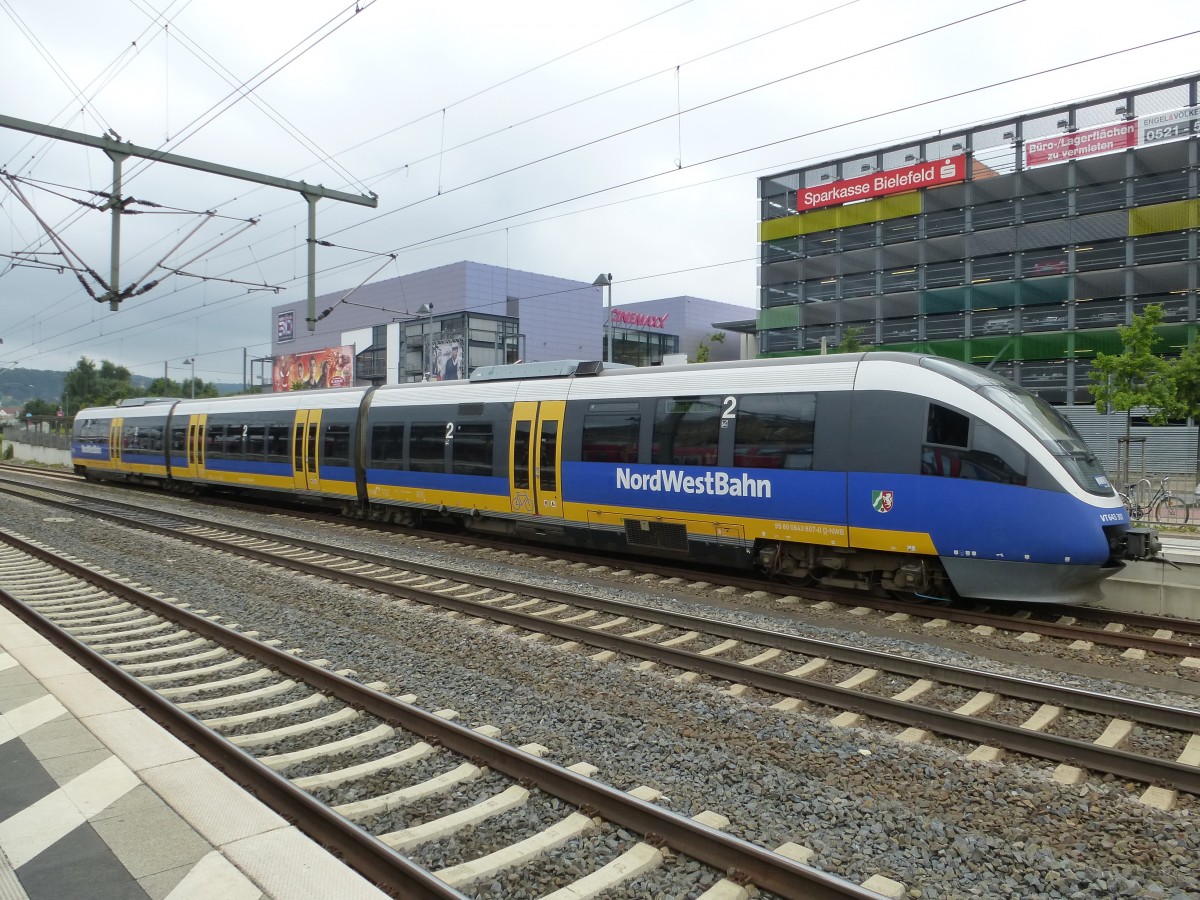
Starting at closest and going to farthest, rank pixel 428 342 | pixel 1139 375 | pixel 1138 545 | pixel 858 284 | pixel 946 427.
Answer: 1. pixel 1138 545
2. pixel 946 427
3. pixel 1139 375
4. pixel 858 284
5. pixel 428 342

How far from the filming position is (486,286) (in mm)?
69875

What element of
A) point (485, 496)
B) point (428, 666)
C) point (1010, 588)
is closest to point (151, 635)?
point (428, 666)

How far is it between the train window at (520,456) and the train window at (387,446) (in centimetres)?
365

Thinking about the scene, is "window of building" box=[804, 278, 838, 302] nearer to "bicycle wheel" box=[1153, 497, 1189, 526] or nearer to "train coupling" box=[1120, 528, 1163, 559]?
"bicycle wheel" box=[1153, 497, 1189, 526]

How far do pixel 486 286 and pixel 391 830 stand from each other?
6814 cm

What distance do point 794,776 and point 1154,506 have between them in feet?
53.4

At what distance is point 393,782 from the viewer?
4.90 m

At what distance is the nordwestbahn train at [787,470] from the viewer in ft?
28.7

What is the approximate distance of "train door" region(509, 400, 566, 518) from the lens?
43.6 ft

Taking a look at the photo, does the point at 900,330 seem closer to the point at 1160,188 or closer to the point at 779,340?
the point at 779,340

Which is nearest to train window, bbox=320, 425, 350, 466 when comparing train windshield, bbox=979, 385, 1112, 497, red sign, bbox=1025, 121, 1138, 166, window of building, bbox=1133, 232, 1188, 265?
train windshield, bbox=979, 385, 1112, 497

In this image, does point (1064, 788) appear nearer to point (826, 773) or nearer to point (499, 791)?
point (826, 773)

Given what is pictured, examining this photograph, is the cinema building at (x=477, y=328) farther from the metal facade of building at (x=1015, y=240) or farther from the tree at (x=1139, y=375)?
the tree at (x=1139, y=375)

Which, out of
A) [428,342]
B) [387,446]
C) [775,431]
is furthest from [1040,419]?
[428,342]
